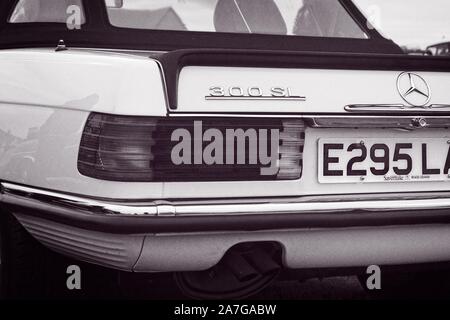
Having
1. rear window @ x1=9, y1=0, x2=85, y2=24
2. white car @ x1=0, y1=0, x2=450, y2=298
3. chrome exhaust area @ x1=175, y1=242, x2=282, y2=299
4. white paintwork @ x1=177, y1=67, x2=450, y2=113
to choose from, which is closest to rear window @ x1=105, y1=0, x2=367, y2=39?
rear window @ x1=9, y1=0, x2=85, y2=24

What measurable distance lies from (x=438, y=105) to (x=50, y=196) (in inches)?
58.2

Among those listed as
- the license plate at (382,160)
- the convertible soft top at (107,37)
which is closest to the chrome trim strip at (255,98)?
the license plate at (382,160)

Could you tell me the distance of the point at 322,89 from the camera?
2.81m

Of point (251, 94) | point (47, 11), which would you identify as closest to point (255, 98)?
point (251, 94)

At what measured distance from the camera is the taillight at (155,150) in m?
2.65

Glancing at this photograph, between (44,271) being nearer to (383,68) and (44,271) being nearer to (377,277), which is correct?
(377,277)

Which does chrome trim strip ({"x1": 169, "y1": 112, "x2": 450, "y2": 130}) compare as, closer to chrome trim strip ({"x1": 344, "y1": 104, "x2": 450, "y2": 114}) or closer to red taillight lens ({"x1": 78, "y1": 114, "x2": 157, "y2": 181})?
chrome trim strip ({"x1": 344, "y1": 104, "x2": 450, "y2": 114})

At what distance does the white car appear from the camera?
2643 mm

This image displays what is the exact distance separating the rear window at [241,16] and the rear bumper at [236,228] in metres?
1.03

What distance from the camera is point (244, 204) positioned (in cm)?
269

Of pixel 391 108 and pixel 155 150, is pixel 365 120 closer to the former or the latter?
pixel 391 108

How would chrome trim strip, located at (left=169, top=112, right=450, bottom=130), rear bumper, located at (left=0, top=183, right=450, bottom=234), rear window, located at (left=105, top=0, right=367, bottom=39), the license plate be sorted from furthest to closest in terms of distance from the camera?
rear window, located at (left=105, top=0, right=367, bottom=39) < the license plate < chrome trim strip, located at (left=169, top=112, right=450, bottom=130) < rear bumper, located at (left=0, top=183, right=450, bottom=234)

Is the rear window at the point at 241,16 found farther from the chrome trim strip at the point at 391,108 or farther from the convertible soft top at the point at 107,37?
the chrome trim strip at the point at 391,108
